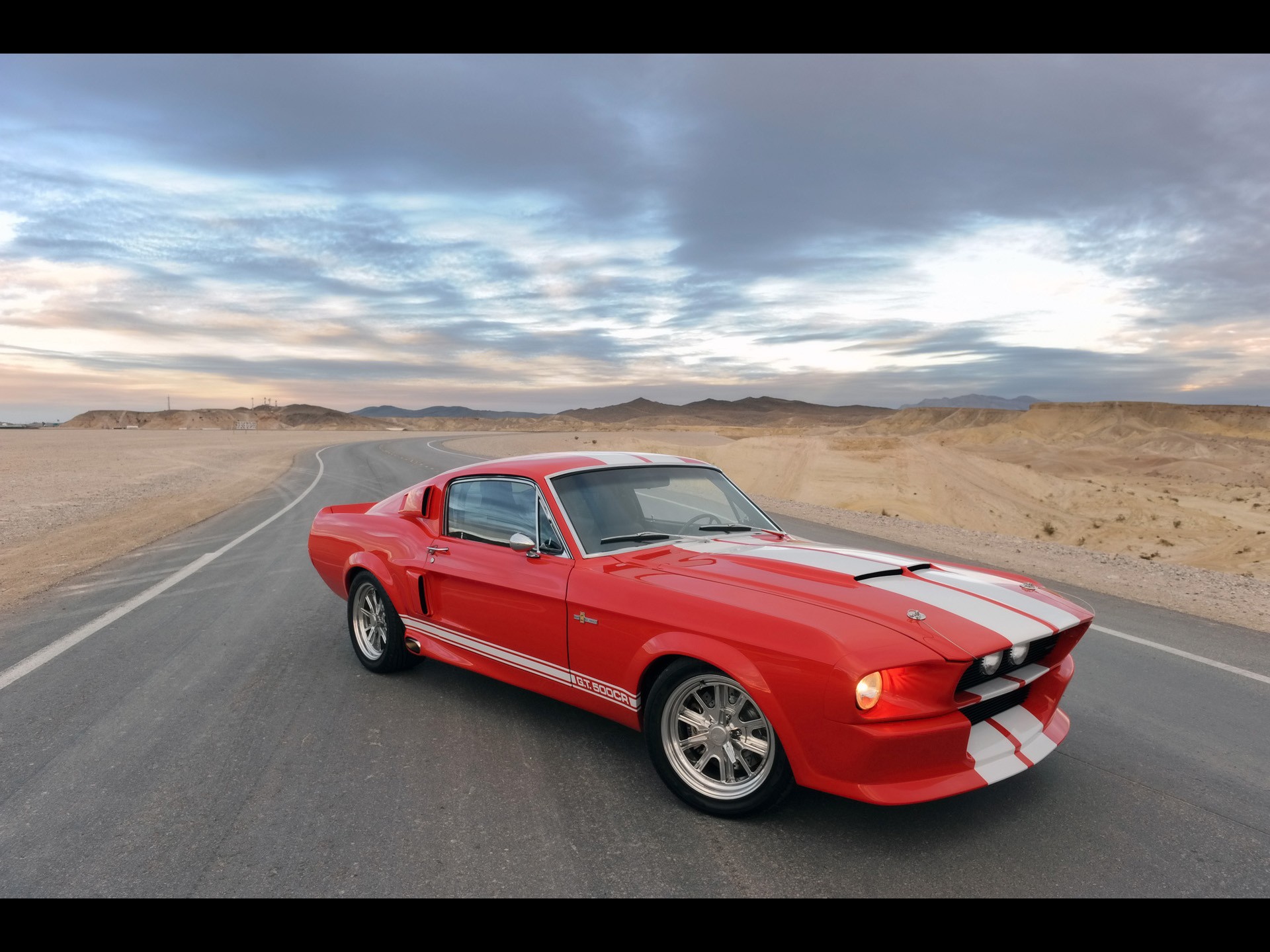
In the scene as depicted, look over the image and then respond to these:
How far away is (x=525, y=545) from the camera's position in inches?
155

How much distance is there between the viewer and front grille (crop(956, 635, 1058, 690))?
2.95 metres

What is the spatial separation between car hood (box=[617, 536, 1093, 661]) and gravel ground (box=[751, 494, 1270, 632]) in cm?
450

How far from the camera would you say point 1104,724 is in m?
4.14

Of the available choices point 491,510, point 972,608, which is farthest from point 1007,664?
point 491,510

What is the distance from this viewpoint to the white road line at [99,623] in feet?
16.6

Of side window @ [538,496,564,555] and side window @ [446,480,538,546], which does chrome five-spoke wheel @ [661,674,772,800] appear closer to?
side window @ [538,496,564,555]

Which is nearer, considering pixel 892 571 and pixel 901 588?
pixel 901 588

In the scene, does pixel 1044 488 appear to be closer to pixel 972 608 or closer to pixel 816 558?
pixel 816 558

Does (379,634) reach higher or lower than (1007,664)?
lower

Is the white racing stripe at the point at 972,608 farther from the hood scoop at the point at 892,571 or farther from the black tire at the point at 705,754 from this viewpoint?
the black tire at the point at 705,754

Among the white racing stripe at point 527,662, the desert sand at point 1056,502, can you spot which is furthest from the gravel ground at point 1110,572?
the white racing stripe at point 527,662

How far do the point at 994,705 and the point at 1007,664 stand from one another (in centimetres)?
18
